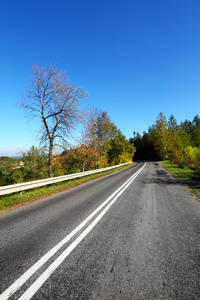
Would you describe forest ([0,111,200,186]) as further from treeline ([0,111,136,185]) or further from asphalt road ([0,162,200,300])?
asphalt road ([0,162,200,300])

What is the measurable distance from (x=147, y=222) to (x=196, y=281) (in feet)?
6.44

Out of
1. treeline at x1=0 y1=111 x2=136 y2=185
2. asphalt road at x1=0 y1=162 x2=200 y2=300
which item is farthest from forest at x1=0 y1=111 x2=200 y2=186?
asphalt road at x1=0 y1=162 x2=200 y2=300

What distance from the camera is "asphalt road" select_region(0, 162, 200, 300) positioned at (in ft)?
6.03

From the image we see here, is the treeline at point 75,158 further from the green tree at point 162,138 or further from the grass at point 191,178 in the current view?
the green tree at point 162,138

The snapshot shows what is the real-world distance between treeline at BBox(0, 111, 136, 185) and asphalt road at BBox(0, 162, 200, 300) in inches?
398

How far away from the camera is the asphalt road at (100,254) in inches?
72.3

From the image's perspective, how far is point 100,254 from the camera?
257 cm

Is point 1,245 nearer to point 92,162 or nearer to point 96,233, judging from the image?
point 96,233

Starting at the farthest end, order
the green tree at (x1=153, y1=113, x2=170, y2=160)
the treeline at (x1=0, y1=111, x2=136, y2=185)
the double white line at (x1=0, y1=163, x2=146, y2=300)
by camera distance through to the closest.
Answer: the green tree at (x1=153, y1=113, x2=170, y2=160)
the treeline at (x1=0, y1=111, x2=136, y2=185)
the double white line at (x1=0, y1=163, x2=146, y2=300)

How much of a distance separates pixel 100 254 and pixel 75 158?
1926cm

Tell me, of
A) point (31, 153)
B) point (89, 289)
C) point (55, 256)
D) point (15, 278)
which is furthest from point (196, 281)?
point (31, 153)

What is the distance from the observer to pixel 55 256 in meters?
2.50

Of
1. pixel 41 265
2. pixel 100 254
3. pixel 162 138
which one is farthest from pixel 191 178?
Result: pixel 162 138

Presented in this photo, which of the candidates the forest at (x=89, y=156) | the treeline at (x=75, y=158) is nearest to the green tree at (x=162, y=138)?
the forest at (x=89, y=156)
